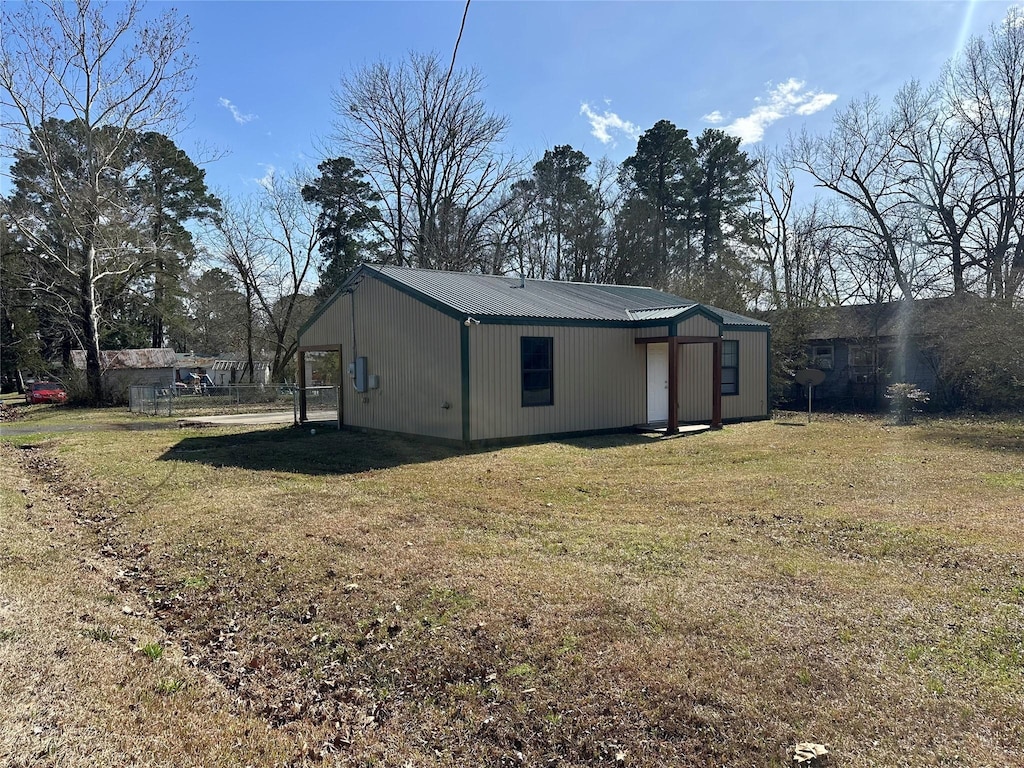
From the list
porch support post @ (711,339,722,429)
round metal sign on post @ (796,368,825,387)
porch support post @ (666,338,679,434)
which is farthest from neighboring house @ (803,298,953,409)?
porch support post @ (666,338,679,434)

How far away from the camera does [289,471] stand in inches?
358

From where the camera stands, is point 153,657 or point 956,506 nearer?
point 153,657

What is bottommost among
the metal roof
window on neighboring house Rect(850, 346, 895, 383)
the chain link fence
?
the chain link fence

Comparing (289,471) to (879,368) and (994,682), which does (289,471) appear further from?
(879,368)

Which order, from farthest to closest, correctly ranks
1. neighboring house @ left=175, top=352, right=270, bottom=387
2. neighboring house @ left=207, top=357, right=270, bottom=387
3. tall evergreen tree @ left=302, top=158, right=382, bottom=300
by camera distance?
neighboring house @ left=175, top=352, right=270, bottom=387 → neighboring house @ left=207, top=357, right=270, bottom=387 → tall evergreen tree @ left=302, top=158, right=382, bottom=300

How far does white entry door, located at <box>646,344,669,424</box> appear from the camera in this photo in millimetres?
13781

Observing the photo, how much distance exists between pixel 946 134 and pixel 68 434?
27813 millimetres

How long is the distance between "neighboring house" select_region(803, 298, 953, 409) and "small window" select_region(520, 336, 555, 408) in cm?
1304

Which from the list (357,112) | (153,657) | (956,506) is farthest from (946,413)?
(357,112)

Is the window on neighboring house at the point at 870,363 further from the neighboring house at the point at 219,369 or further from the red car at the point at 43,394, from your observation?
the neighboring house at the point at 219,369

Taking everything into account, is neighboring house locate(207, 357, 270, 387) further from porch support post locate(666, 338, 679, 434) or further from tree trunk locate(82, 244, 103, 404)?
porch support post locate(666, 338, 679, 434)

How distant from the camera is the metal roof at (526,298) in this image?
11.8 meters

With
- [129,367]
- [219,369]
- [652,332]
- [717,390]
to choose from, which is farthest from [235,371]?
[717,390]

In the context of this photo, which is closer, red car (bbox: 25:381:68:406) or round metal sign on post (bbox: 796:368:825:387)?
round metal sign on post (bbox: 796:368:825:387)
